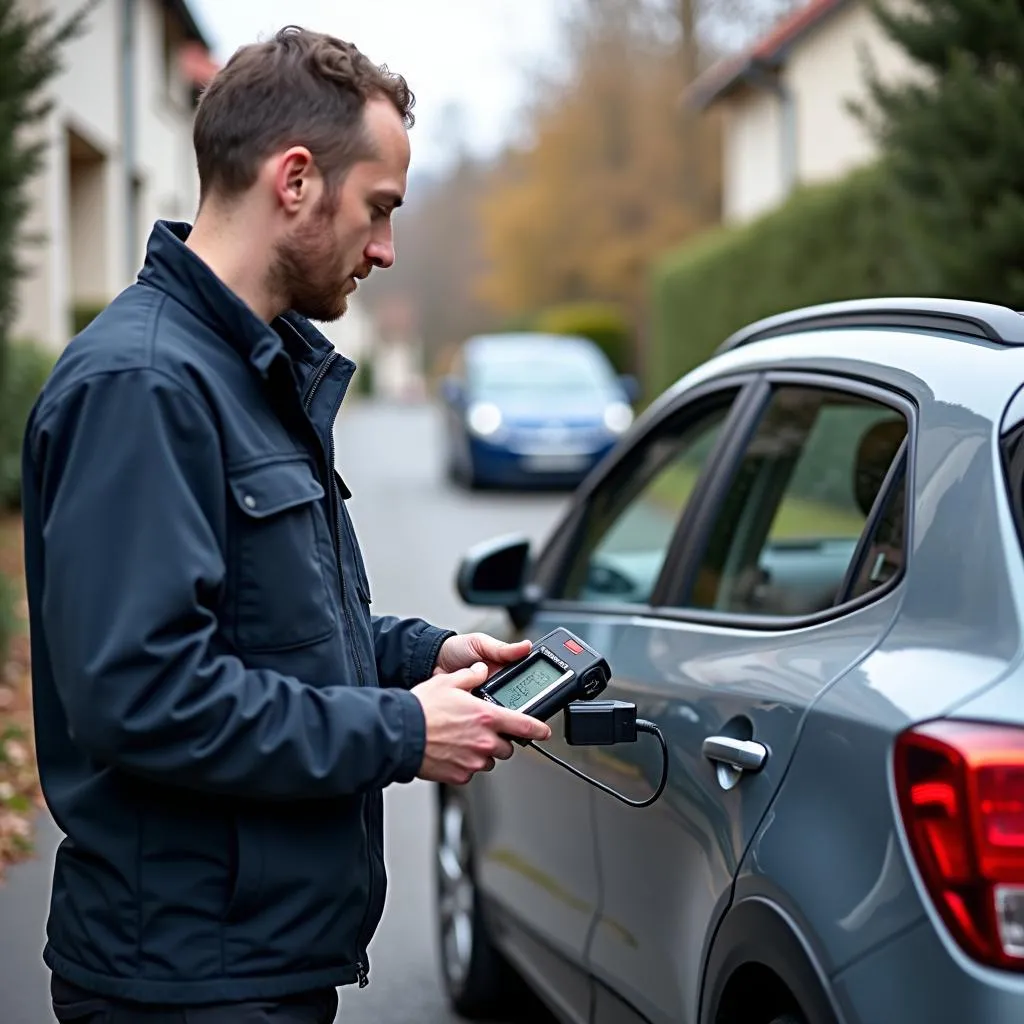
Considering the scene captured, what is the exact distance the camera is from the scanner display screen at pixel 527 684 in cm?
245

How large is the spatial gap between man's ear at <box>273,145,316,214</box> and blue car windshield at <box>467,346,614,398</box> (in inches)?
711

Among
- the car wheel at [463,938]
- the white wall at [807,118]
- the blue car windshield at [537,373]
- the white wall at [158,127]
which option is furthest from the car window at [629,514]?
the white wall at [158,127]

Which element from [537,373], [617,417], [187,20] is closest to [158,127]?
[187,20]

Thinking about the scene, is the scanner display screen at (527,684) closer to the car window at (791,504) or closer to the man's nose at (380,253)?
the man's nose at (380,253)

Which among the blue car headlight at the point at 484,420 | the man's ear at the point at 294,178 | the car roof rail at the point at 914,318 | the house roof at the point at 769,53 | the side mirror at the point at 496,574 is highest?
the house roof at the point at 769,53

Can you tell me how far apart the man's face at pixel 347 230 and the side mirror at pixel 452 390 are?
59.9 ft

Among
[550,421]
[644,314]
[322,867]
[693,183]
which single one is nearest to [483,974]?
[322,867]

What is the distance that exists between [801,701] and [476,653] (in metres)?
0.48

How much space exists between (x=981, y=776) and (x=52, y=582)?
1084mm

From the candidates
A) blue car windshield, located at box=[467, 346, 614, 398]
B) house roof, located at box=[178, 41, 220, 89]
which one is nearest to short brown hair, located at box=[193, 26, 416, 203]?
blue car windshield, located at box=[467, 346, 614, 398]

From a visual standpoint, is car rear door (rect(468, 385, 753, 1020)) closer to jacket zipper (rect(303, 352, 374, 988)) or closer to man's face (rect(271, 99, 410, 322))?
jacket zipper (rect(303, 352, 374, 988))

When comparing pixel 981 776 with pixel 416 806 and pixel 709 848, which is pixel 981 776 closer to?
pixel 709 848

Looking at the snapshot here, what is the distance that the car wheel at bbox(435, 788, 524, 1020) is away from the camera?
4535 millimetres

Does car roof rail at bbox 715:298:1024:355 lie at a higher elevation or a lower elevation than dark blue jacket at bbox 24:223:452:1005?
higher
